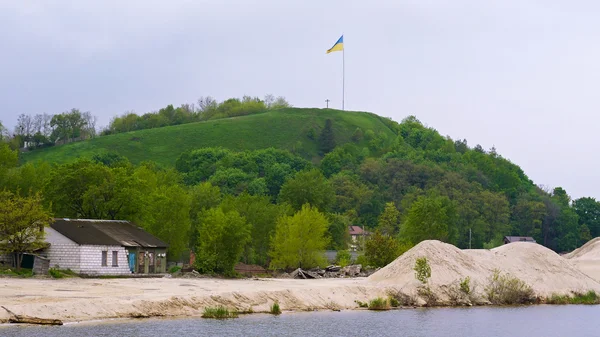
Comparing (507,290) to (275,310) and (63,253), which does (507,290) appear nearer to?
(275,310)

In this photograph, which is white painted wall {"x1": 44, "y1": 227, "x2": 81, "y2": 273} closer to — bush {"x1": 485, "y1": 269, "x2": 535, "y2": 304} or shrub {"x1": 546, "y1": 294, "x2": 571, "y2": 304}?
bush {"x1": 485, "y1": 269, "x2": 535, "y2": 304}

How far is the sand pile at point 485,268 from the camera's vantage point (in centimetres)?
6969

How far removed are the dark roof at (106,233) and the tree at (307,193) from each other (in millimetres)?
36369

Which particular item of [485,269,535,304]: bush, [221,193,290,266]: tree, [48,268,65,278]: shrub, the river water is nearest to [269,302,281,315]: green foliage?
the river water

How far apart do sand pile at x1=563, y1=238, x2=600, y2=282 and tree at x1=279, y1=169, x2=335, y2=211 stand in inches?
1216

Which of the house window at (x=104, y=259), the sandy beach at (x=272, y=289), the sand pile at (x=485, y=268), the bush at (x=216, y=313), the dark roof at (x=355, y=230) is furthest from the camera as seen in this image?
the dark roof at (x=355, y=230)

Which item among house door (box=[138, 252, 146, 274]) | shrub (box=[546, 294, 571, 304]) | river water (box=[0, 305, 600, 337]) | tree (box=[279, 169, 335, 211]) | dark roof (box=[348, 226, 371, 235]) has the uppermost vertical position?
tree (box=[279, 169, 335, 211])

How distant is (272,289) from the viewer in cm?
6019

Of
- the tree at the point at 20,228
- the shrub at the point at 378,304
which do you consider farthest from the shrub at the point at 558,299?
the tree at the point at 20,228

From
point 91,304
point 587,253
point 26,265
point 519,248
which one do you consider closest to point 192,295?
point 91,304

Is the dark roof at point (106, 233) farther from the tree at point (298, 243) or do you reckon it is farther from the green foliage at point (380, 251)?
the green foliage at point (380, 251)

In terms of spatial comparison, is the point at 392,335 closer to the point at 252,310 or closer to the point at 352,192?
the point at 252,310

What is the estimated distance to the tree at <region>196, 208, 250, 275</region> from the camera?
74.5m

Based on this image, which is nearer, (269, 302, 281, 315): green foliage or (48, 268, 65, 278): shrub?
(269, 302, 281, 315): green foliage
